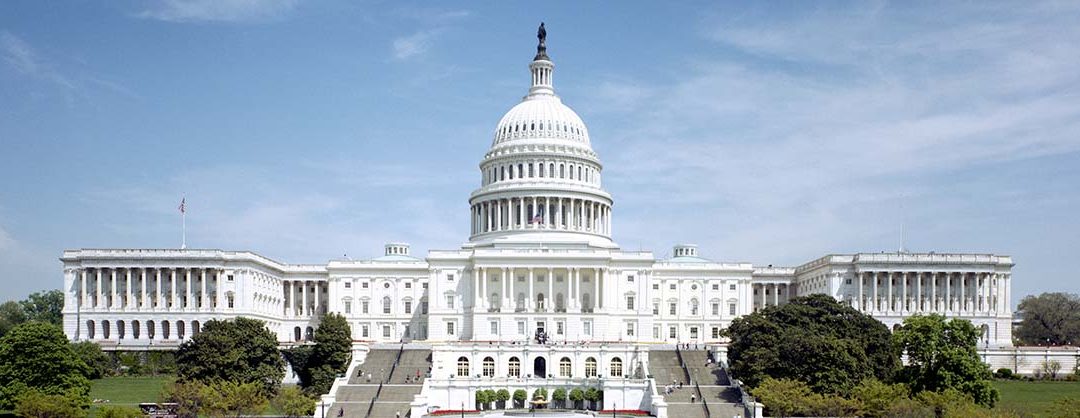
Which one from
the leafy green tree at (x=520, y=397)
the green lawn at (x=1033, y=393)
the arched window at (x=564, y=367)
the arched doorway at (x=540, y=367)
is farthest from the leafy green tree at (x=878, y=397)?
the arched doorway at (x=540, y=367)

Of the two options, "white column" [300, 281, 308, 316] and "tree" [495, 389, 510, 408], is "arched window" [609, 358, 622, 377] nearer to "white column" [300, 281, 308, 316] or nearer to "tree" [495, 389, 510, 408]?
"tree" [495, 389, 510, 408]

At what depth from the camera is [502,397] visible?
99688 mm

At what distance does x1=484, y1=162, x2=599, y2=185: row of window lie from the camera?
144750mm

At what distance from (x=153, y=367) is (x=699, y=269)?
61093 mm

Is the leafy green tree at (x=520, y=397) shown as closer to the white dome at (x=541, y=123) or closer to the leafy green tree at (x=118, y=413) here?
the leafy green tree at (x=118, y=413)

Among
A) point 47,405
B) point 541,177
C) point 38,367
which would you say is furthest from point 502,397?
point 541,177

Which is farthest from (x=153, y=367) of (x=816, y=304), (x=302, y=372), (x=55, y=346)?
(x=816, y=304)

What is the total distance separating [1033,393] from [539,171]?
6336 cm

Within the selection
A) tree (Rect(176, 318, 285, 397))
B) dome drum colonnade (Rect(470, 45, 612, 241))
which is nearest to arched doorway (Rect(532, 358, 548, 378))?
tree (Rect(176, 318, 285, 397))

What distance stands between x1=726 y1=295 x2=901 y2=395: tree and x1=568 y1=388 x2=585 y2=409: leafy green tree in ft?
40.4

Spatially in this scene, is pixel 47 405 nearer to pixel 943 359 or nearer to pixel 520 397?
pixel 520 397

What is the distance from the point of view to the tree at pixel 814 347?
3580 inches

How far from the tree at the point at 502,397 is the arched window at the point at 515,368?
25.2ft

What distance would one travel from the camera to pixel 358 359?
106 metres
